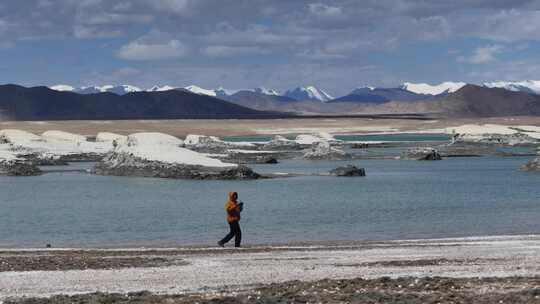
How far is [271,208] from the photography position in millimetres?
35125

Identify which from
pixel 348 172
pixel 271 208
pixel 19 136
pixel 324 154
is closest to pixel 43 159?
pixel 324 154

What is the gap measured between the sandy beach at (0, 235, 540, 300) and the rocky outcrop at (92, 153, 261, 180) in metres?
30.5

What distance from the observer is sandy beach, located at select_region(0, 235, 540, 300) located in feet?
46.3

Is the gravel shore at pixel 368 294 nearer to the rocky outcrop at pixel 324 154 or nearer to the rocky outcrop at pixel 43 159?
the rocky outcrop at pixel 43 159

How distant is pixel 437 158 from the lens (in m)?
75.5

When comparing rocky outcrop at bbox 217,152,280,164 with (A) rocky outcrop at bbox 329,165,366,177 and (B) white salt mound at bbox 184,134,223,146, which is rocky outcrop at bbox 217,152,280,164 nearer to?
(B) white salt mound at bbox 184,134,223,146

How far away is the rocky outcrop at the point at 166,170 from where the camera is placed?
52469 mm

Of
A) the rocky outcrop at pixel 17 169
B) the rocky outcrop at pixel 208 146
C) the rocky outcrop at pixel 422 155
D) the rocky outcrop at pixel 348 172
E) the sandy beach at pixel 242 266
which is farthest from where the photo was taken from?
the rocky outcrop at pixel 208 146

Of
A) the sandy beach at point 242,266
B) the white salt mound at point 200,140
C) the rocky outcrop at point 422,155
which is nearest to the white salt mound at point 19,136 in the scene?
the white salt mound at point 200,140

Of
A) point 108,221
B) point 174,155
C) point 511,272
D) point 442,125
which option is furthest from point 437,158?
point 442,125

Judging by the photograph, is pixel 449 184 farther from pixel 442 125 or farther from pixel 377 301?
pixel 442 125

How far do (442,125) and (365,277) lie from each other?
591 feet

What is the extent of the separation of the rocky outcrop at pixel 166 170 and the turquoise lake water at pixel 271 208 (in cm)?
161

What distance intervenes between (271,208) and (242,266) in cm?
1820
